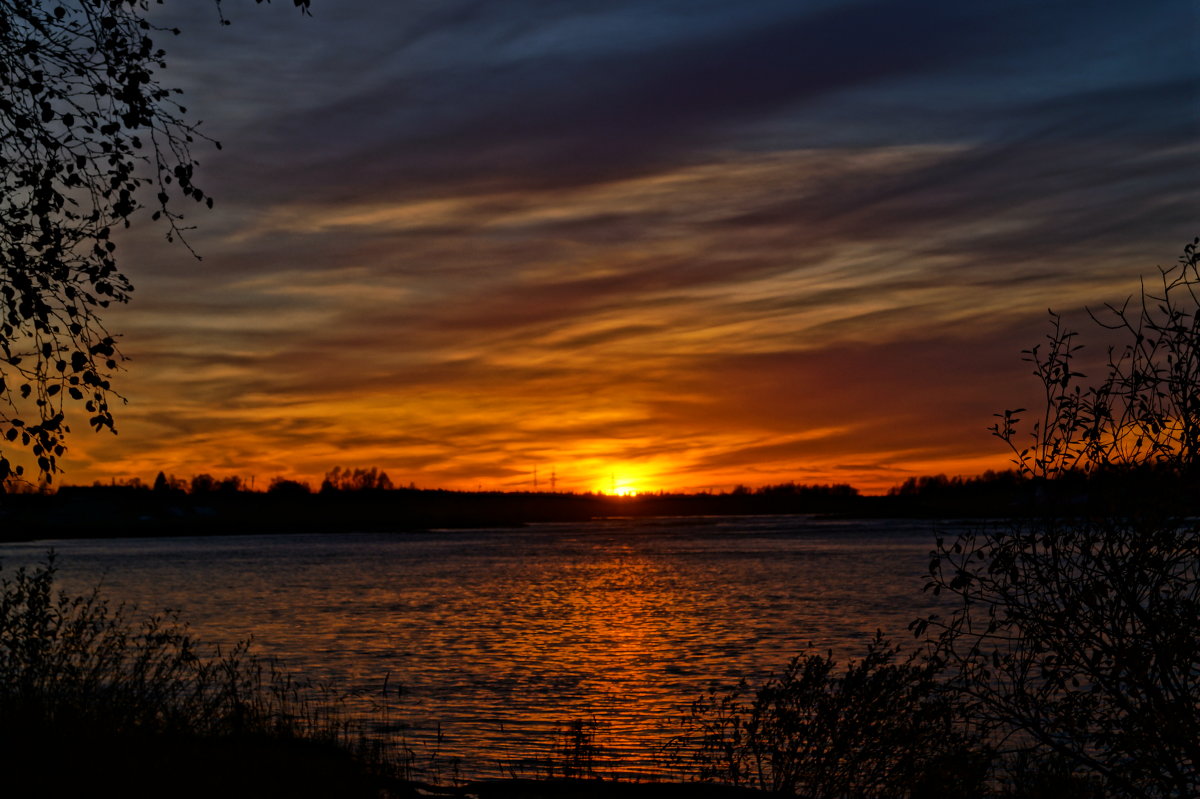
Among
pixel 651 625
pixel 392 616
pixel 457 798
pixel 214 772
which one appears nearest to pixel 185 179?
pixel 214 772

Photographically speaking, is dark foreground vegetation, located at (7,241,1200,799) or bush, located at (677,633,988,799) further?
bush, located at (677,633,988,799)

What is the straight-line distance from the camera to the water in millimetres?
27053

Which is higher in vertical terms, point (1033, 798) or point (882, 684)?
point (882, 684)

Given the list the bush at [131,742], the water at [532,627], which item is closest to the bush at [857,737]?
the water at [532,627]

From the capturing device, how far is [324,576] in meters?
91.9

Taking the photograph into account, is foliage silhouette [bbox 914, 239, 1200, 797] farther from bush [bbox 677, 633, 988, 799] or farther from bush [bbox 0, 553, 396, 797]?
bush [bbox 0, 553, 396, 797]

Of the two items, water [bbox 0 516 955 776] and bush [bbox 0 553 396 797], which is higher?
bush [bbox 0 553 396 797]

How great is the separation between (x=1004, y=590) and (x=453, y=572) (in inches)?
3557

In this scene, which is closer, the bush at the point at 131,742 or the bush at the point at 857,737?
the bush at the point at 131,742

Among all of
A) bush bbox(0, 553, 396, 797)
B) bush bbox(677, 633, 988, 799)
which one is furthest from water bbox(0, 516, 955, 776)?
bush bbox(677, 633, 988, 799)

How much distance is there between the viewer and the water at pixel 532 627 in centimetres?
2705

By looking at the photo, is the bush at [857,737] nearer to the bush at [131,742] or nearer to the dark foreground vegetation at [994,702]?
the dark foreground vegetation at [994,702]

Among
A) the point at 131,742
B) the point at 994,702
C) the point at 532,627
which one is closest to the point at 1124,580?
the point at 994,702

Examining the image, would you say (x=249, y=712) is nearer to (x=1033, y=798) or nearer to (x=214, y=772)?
(x=214, y=772)
